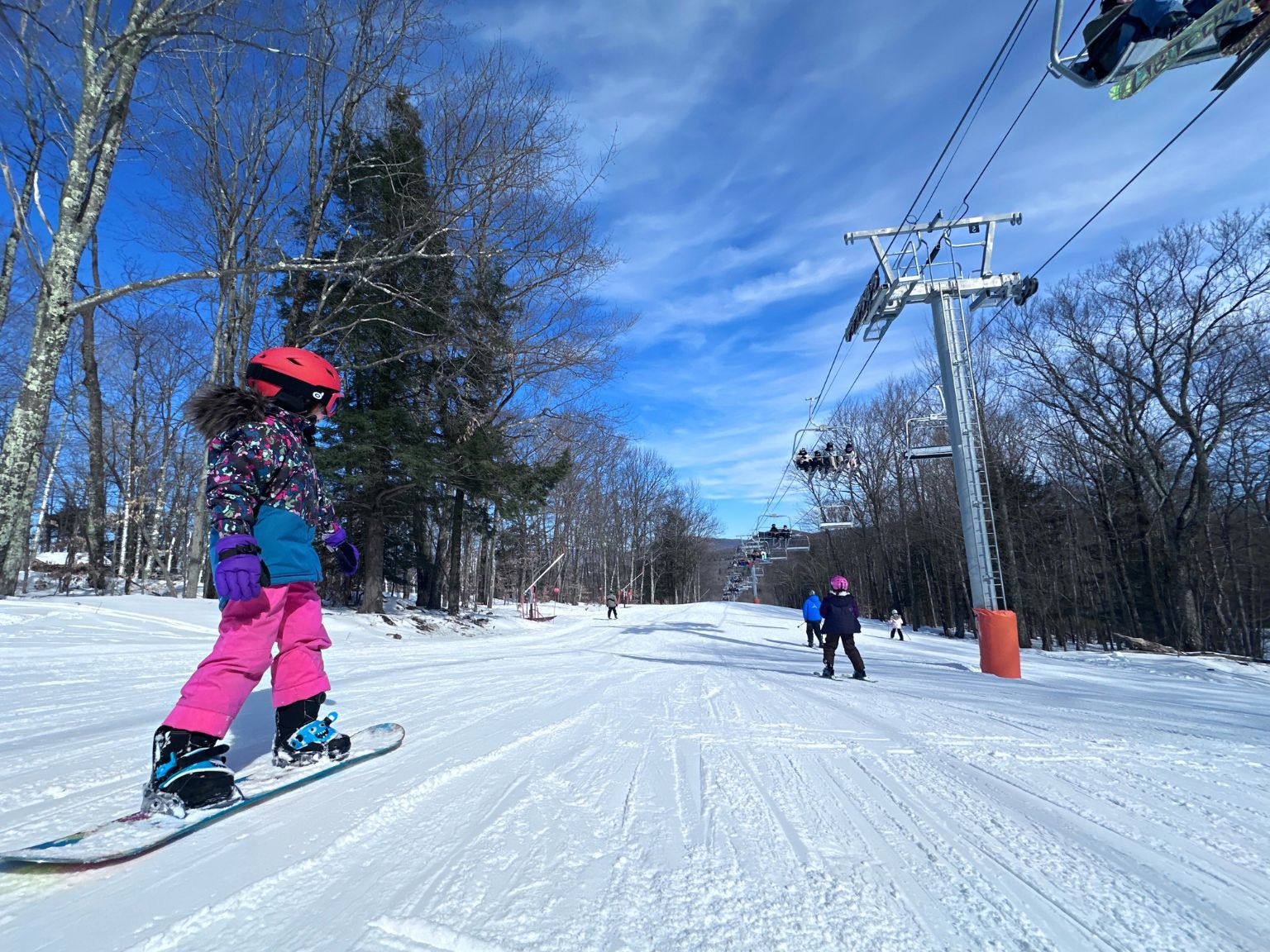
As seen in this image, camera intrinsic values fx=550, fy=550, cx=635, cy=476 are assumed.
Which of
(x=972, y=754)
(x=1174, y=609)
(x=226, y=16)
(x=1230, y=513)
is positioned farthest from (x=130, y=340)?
(x=1230, y=513)

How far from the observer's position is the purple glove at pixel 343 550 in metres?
2.65

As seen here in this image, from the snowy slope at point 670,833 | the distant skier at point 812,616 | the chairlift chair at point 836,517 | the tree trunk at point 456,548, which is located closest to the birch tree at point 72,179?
the snowy slope at point 670,833

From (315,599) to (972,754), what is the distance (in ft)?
11.3

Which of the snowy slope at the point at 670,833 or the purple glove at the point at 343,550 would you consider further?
the purple glove at the point at 343,550

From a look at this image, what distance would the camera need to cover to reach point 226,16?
8031mm

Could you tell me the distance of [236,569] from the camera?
2.00 m

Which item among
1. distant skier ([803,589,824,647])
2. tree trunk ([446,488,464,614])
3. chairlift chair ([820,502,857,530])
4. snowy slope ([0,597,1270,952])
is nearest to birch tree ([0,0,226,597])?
snowy slope ([0,597,1270,952])

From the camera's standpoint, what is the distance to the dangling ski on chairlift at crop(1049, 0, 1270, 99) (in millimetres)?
4387

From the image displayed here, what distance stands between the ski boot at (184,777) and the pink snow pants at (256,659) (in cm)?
4

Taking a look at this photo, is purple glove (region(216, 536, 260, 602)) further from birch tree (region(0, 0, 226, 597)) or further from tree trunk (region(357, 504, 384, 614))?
tree trunk (region(357, 504, 384, 614))

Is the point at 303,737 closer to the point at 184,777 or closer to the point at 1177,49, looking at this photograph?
the point at 184,777

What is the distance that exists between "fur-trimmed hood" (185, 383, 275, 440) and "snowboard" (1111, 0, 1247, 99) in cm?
719

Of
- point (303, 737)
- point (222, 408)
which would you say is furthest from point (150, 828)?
point (222, 408)

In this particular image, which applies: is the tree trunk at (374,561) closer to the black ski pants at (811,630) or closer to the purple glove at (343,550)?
the black ski pants at (811,630)
